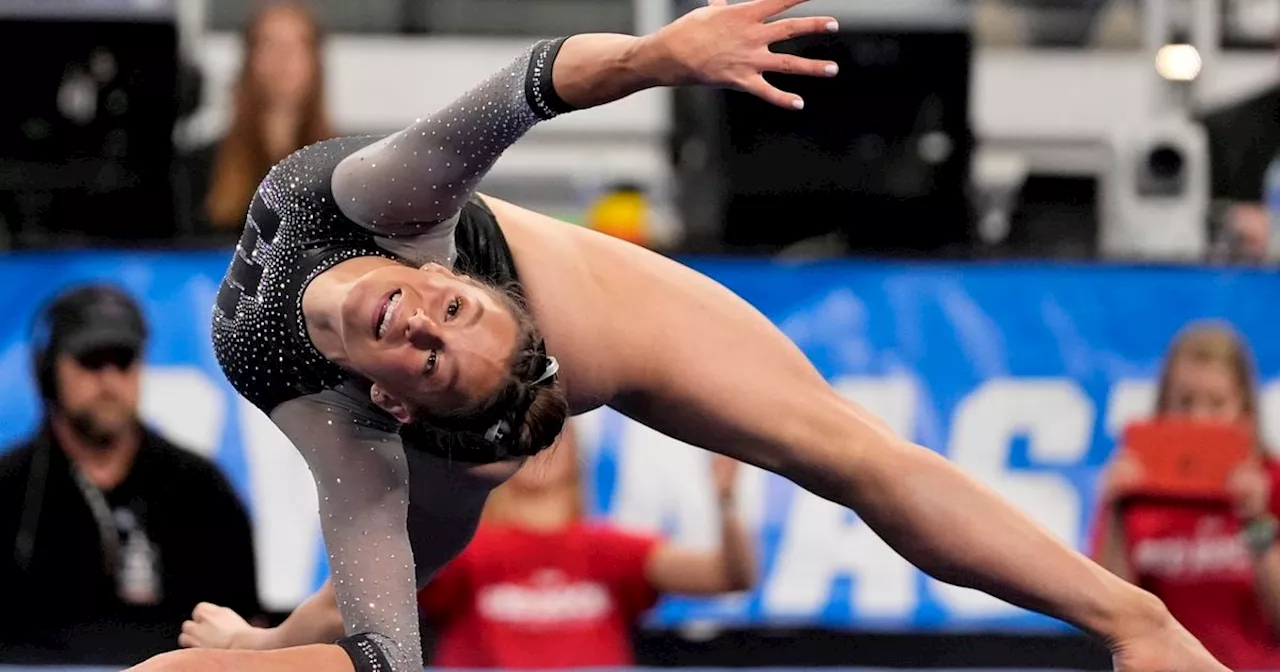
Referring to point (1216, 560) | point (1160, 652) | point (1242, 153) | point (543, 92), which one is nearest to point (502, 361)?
point (543, 92)

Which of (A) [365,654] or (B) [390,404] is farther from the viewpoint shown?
(B) [390,404]

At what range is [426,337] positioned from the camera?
240cm

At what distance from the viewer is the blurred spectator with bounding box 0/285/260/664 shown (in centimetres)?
436

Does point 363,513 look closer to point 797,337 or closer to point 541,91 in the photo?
point 541,91

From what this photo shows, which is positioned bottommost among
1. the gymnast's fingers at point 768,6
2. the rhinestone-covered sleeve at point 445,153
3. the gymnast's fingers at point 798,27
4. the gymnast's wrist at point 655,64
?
the rhinestone-covered sleeve at point 445,153

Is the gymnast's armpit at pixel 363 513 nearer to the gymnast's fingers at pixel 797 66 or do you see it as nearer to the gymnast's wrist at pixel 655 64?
the gymnast's wrist at pixel 655 64

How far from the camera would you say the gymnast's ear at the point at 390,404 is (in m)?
2.50

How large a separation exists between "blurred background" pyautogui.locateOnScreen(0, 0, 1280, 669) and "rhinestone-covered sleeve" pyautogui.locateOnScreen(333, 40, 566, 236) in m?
1.73

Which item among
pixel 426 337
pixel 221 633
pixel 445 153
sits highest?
pixel 445 153

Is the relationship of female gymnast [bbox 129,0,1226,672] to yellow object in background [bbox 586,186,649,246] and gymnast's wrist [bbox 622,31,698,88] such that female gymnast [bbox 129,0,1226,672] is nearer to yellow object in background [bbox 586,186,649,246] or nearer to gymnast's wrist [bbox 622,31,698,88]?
gymnast's wrist [bbox 622,31,698,88]

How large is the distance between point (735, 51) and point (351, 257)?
2.03 feet

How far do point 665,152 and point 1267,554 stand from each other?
7.32ft

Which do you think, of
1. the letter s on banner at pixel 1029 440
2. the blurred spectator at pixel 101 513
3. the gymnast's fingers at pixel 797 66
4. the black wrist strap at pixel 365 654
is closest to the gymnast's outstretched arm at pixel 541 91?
the gymnast's fingers at pixel 797 66

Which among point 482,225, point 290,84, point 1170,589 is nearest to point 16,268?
point 290,84
